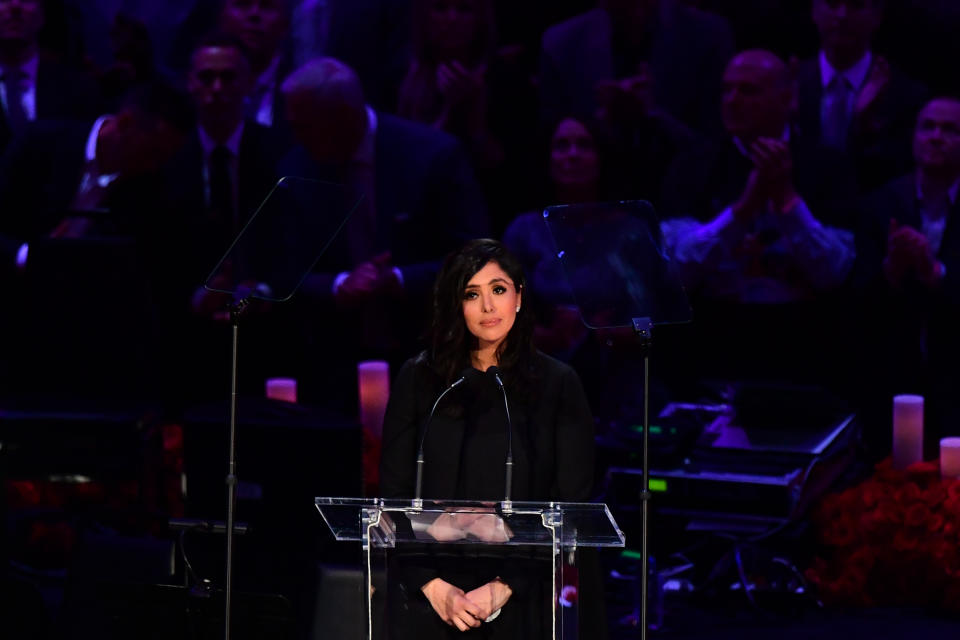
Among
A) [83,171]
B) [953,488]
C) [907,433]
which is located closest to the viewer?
[953,488]

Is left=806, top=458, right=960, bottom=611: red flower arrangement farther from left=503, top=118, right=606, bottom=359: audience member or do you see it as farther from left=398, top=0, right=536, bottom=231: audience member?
left=398, top=0, right=536, bottom=231: audience member

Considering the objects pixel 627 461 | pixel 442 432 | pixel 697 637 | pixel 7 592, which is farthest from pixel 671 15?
pixel 7 592

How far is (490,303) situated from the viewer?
11.1 ft

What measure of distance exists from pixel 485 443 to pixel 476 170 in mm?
2887

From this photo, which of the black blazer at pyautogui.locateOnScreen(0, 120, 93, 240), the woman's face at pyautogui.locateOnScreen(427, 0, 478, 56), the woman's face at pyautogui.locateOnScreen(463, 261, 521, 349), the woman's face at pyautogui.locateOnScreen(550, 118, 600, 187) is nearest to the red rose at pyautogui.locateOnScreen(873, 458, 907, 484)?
the woman's face at pyautogui.locateOnScreen(550, 118, 600, 187)

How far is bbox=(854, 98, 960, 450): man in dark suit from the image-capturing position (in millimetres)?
5656

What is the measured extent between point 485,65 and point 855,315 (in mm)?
1889

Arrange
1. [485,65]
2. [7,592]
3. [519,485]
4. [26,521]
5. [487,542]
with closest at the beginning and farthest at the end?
1. [487,542]
2. [519,485]
3. [7,592]
4. [26,521]
5. [485,65]

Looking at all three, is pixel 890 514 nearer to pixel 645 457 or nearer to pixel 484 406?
pixel 645 457

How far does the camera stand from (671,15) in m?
5.90

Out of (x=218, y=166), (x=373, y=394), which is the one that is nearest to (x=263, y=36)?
(x=218, y=166)

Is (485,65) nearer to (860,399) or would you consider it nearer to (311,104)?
(311,104)

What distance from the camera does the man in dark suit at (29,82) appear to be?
255 inches

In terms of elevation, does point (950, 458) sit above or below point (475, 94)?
below
